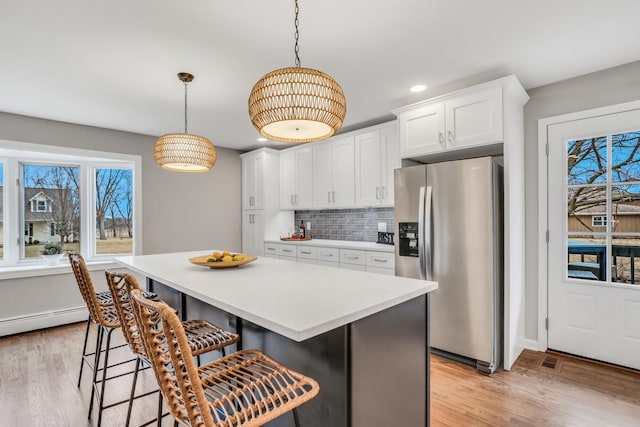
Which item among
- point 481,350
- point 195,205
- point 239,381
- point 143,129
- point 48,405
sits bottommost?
point 48,405

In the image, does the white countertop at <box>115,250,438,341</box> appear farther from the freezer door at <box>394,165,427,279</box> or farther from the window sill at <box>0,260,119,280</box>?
the window sill at <box>0,260,119,280</box>

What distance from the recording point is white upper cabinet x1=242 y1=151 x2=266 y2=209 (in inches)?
194

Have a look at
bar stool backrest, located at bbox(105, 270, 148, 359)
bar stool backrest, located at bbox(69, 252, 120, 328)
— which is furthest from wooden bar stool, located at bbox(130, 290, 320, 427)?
bar stool backrest, located at bbox(69, 252, 120, 328)

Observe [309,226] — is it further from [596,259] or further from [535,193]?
[596,259]

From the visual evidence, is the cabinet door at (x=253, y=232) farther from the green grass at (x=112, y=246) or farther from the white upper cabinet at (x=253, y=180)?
the green grass at (x=112, y=246)

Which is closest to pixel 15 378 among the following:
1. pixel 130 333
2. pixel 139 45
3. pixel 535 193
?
pixel 130 333

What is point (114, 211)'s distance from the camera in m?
4.40

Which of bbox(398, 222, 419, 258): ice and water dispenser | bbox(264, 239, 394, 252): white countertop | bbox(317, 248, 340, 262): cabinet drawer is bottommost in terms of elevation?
bbox(317, 248, 340, 262): cabinet drawer

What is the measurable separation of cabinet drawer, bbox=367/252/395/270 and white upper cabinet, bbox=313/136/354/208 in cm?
78

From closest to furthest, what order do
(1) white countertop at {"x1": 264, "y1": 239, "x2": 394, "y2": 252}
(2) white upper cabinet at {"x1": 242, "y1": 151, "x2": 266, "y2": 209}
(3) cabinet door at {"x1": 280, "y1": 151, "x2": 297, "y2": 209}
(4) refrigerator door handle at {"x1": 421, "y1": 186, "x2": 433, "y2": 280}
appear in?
(4) refrigerator door handle at {"x1": 421, "y1": 186, "x2": 433, "y2": 280}, (1) white countertop at {"x1": 264, "y1": 239, "x2": 394, "y2": 252}, (3) cabinet door at {"x1": 280, "y1": 151, "x2": 297, "y2": 209}, (2) white upper cabinet at {"x1": 242, "y1": 151, "x2": 266, "y2": 209}

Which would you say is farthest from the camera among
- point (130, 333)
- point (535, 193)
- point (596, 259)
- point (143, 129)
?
point (143, 129)

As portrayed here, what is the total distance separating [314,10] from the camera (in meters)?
1.83

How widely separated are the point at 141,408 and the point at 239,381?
1387 millimetres

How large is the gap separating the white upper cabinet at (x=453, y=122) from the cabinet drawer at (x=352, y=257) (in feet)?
3.84
